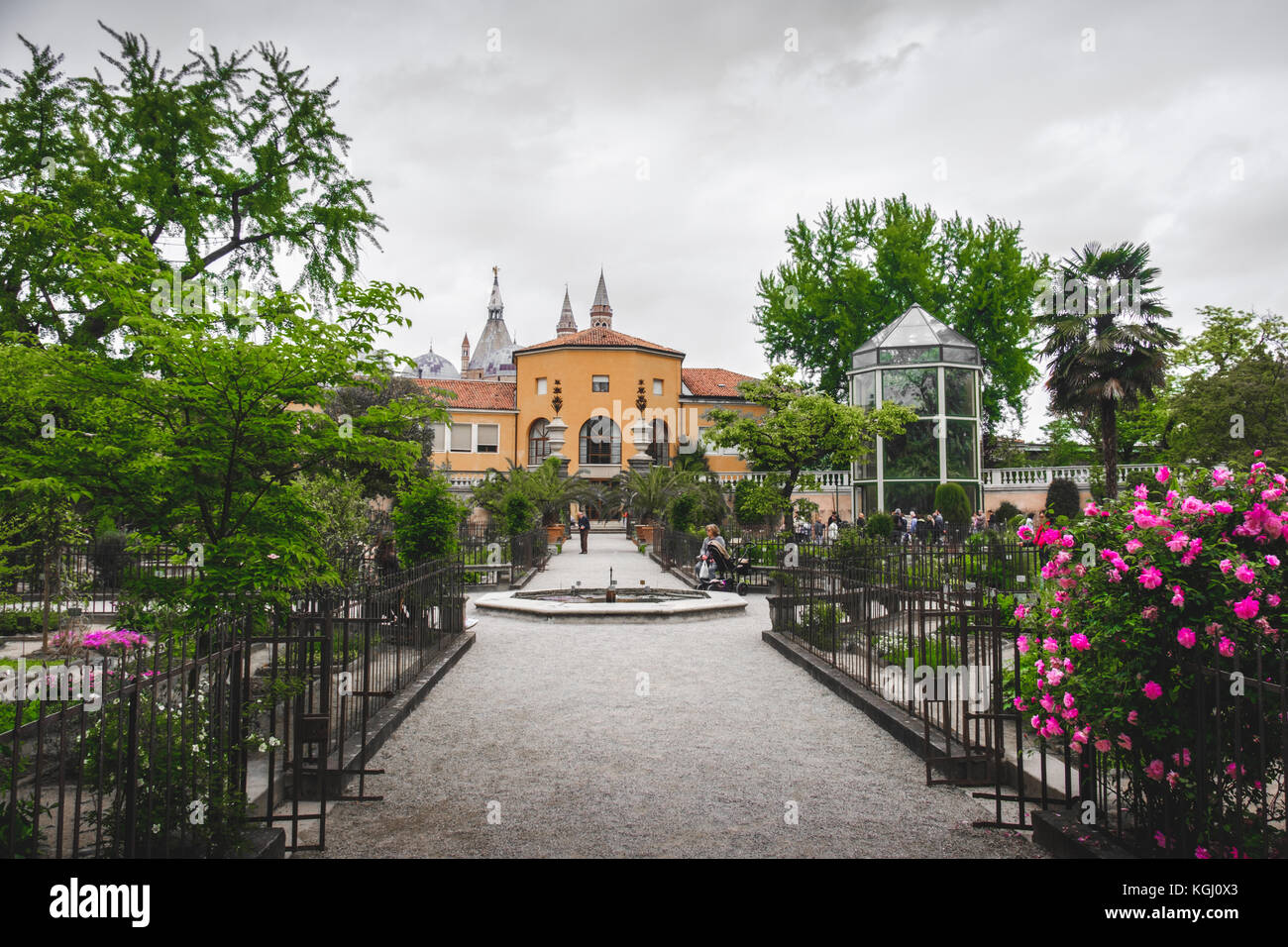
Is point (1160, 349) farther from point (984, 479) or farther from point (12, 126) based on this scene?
point (12, 126)

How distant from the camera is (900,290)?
137ft

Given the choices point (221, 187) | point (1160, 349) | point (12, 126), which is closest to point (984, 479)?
point (1160, 349)

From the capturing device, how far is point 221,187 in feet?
52.0

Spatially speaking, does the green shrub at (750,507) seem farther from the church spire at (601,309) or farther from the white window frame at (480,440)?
the church spire at (601,309)

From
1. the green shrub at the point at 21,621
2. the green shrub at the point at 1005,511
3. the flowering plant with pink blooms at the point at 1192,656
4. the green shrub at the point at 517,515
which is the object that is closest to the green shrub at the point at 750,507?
the green shrub at the point at 517,515

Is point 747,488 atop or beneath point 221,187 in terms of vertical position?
beneath

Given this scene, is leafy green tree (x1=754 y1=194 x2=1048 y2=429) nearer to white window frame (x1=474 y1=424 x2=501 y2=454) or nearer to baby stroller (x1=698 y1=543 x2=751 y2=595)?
white window frame (x1=474 y1=424 x2=501 y2=454)

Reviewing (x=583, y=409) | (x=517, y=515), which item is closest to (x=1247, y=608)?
(x=517, y=515)

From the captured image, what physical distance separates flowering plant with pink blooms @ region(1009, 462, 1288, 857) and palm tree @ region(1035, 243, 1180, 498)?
2644 cm

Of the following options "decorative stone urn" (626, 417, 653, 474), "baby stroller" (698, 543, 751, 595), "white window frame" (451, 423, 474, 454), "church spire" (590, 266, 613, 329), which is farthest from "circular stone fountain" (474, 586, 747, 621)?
"church spire" (590, 266, 613, 329)

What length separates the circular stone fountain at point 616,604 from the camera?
13508 millimetres

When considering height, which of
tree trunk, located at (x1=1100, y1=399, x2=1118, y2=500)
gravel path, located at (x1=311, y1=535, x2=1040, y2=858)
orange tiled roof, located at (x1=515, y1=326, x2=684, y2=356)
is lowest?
gravel path, located at (x1=311, y1=535, x2=1040, y2=858)

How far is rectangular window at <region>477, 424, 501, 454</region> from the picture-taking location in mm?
52531
